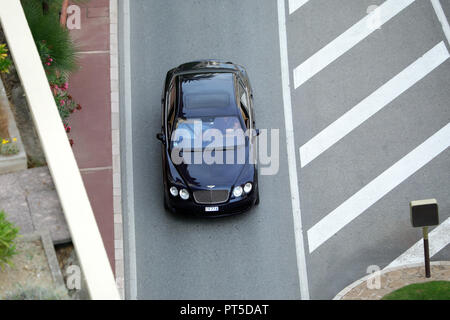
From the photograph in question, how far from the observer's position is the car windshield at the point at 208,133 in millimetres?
14062

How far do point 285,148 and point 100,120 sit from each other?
4.38 m

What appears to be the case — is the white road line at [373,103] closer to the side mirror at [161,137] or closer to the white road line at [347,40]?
the white road line at [347,40]

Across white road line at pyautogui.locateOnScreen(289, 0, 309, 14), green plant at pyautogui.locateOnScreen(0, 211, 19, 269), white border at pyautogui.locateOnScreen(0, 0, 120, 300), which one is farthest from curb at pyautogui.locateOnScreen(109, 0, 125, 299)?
green plant at pyautogui.locateOnScreen(0, 211, 19, 269)

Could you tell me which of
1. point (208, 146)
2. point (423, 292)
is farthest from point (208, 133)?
point (423, 292)

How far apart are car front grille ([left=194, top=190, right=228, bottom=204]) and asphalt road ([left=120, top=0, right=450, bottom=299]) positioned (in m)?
0.70

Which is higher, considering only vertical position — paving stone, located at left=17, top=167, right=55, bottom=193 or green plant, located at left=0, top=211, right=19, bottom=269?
paving stone, located at left=17, top=167, right=55, bottom=193

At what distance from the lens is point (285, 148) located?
608 inches

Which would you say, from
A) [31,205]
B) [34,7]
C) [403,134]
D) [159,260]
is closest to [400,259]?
[403,134]

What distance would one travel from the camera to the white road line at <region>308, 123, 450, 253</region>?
46.7 feet

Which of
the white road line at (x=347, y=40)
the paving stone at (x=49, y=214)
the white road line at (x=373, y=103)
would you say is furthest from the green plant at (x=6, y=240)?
the white road line at (x=347, y=40)

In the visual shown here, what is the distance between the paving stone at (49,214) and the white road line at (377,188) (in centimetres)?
648

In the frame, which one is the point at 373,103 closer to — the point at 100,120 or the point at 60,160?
the point at 100,120

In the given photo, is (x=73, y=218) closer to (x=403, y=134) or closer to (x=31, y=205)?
(x=31, y=205)

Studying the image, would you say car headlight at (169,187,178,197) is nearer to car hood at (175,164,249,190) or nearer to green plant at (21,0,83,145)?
car hood at (175,164,249,190)
